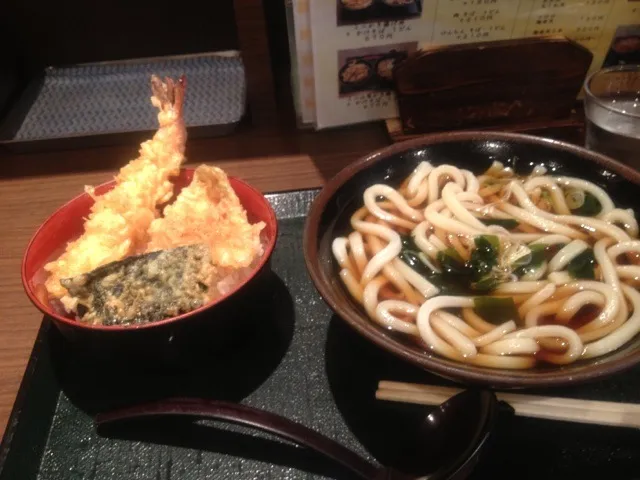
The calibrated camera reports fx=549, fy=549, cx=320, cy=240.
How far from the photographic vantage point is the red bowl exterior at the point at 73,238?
39.0 inches

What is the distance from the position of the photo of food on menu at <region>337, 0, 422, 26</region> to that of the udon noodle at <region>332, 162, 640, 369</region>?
1.65 feet

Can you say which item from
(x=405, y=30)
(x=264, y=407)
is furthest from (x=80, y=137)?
(x=264, y=407)

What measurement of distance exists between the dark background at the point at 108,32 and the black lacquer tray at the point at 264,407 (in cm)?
132

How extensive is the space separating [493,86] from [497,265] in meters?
0.74

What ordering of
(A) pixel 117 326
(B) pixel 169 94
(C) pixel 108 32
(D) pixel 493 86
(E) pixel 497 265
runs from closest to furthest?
(A) pixel 117 326 < (E) pixel 497 265 < (B) pixel 169 94 < (D) pixel 493 86 < (C) pixel 108 32

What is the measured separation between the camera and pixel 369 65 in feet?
5.42

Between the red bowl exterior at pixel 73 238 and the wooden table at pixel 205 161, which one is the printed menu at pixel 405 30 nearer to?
the wooden table at pixel 205 161

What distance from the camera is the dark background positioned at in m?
2.09

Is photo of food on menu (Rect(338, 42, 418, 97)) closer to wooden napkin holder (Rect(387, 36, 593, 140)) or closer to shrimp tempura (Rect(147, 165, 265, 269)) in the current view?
wooden napkin holder (Rect(387, 36, 593, 140))

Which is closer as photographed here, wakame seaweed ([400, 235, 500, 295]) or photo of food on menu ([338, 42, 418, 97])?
wakame seaweed ([400, 235, 500, 295])

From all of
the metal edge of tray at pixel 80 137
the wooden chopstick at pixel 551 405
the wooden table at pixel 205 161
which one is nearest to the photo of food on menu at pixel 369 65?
the wooden table at pixel 205 161

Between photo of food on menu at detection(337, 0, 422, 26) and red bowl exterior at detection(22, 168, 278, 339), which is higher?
photo of food on menu at detection(337, 0, 422, 26)

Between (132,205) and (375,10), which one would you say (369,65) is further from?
(132,205)

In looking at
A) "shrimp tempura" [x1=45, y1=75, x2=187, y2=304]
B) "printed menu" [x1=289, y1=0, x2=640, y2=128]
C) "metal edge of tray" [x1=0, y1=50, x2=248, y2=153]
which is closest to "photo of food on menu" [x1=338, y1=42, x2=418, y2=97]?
"printed menu" [x1=289, y1=0, x2=640, y2=128]
